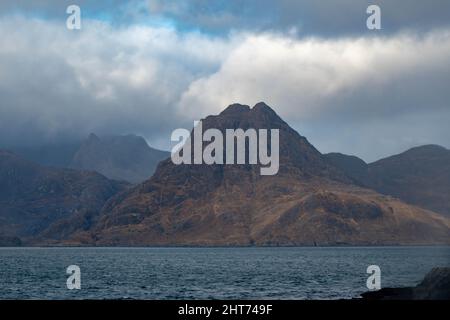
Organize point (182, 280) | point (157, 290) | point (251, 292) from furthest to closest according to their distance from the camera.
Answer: point (182, 280), point (157, 290), point (251, 292)

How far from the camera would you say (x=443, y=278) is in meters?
74.8

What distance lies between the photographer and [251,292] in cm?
10838

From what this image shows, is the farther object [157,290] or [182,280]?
[182,280]
